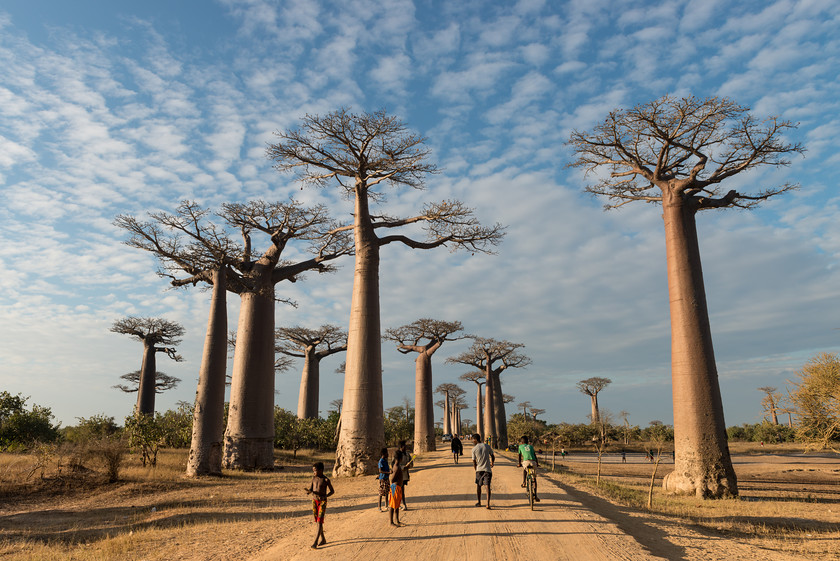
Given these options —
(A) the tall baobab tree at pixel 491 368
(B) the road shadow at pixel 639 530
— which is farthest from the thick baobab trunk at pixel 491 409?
(B) the road shadow at pixel 639 530

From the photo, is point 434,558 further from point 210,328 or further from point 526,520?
point 210,328

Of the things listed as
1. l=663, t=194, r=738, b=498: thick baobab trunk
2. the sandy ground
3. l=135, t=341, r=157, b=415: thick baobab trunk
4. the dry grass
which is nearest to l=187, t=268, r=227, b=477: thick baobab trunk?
the dry grass

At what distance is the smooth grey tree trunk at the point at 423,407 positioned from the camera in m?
32.1

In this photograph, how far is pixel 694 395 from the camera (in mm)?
14086

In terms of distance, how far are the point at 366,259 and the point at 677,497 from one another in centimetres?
1131

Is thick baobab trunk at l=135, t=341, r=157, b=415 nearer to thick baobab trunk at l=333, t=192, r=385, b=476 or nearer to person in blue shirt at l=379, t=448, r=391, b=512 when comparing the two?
thick baobab trunk at l=333, t=192, r=385, b=476

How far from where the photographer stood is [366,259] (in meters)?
17.1

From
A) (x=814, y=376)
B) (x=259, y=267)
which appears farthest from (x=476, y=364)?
(x=814, y=376)

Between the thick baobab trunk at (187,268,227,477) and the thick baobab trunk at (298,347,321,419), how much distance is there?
20.4 metres

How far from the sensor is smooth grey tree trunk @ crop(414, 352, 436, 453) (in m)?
32.1

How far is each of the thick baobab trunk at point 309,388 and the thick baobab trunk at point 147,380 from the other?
981cm

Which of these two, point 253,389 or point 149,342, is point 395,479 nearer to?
point 253,389

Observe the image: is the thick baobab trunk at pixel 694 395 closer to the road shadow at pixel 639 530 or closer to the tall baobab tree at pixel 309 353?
the road shadow at pixel 639 530

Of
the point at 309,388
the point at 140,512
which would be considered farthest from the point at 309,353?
the point at 140,512
